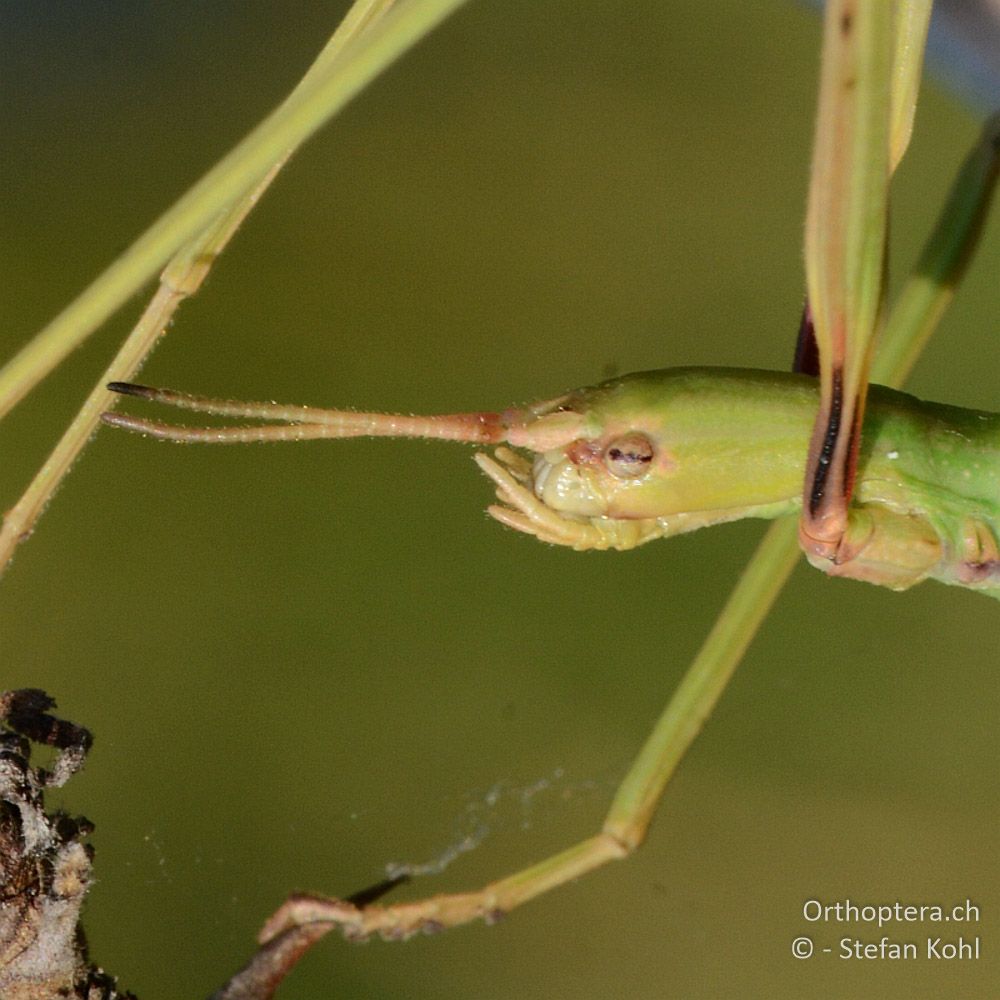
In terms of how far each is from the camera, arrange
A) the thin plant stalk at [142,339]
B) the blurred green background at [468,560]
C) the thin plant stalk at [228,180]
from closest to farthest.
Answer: the thin plant stalk at [228,180]
the thin plant stalk at [142,339]
the blurred green background at [468,560]

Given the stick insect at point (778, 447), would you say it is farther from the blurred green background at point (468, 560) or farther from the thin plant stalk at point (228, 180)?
the blurred green background at point (468, 560)

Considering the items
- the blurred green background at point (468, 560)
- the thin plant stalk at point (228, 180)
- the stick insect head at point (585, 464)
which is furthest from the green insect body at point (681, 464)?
the blurred green background at point (468, 560)

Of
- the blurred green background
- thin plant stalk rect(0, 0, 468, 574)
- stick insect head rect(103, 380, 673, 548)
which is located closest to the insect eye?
stick insect head rect(103, 380, 673, 548)

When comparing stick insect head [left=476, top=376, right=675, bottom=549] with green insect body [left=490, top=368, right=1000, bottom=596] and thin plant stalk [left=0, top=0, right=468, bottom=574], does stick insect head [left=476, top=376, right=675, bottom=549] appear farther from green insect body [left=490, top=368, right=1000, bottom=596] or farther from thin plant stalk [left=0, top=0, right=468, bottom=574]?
thin plant stalk [left=0, top=0, right=468, bottom=574]

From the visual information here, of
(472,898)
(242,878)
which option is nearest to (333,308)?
(242,878)

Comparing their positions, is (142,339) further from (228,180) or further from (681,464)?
(681,464)

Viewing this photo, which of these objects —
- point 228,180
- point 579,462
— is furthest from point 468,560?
point 228,180
